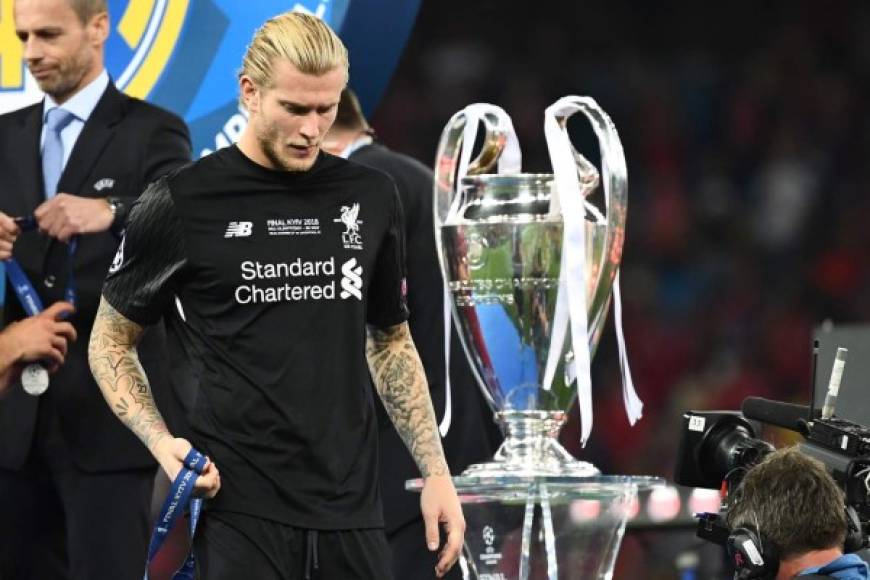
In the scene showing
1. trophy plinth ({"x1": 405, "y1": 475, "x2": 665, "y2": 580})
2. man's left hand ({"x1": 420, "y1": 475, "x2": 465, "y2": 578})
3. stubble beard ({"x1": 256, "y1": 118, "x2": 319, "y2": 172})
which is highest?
stubble beard ({"x1": 256, "y1": 118, "x2": 319, "y2": 172})

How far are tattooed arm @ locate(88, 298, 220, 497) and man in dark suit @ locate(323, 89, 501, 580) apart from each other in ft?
5.00

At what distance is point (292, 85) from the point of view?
2.89 meters

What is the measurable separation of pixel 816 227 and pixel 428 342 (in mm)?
5022

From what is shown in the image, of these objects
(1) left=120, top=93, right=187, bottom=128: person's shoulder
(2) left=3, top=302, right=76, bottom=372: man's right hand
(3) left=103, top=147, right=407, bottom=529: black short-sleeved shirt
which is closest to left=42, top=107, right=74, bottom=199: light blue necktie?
(1) left=120, top=93, right=187, bottom=128: person's shoulder

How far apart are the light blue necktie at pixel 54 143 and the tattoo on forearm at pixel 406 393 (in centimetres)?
118

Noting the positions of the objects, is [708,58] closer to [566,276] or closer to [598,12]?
[598,12]

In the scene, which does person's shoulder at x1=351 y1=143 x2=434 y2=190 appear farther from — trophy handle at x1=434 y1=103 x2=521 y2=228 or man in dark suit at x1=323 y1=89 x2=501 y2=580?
trophy handle at x1=434 y1=103 x2=521 y2=228

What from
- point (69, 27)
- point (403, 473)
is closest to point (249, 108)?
point (69, 27)

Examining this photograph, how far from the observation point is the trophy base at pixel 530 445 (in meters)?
3.62

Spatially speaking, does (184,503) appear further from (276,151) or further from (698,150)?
(698,150)

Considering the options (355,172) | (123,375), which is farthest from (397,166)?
(123,375)

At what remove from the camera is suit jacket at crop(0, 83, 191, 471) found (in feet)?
12.5

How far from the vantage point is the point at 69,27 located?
3914 millimetres

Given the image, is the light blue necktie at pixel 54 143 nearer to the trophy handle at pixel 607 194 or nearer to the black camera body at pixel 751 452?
the trophy handle at pixel 607 194
